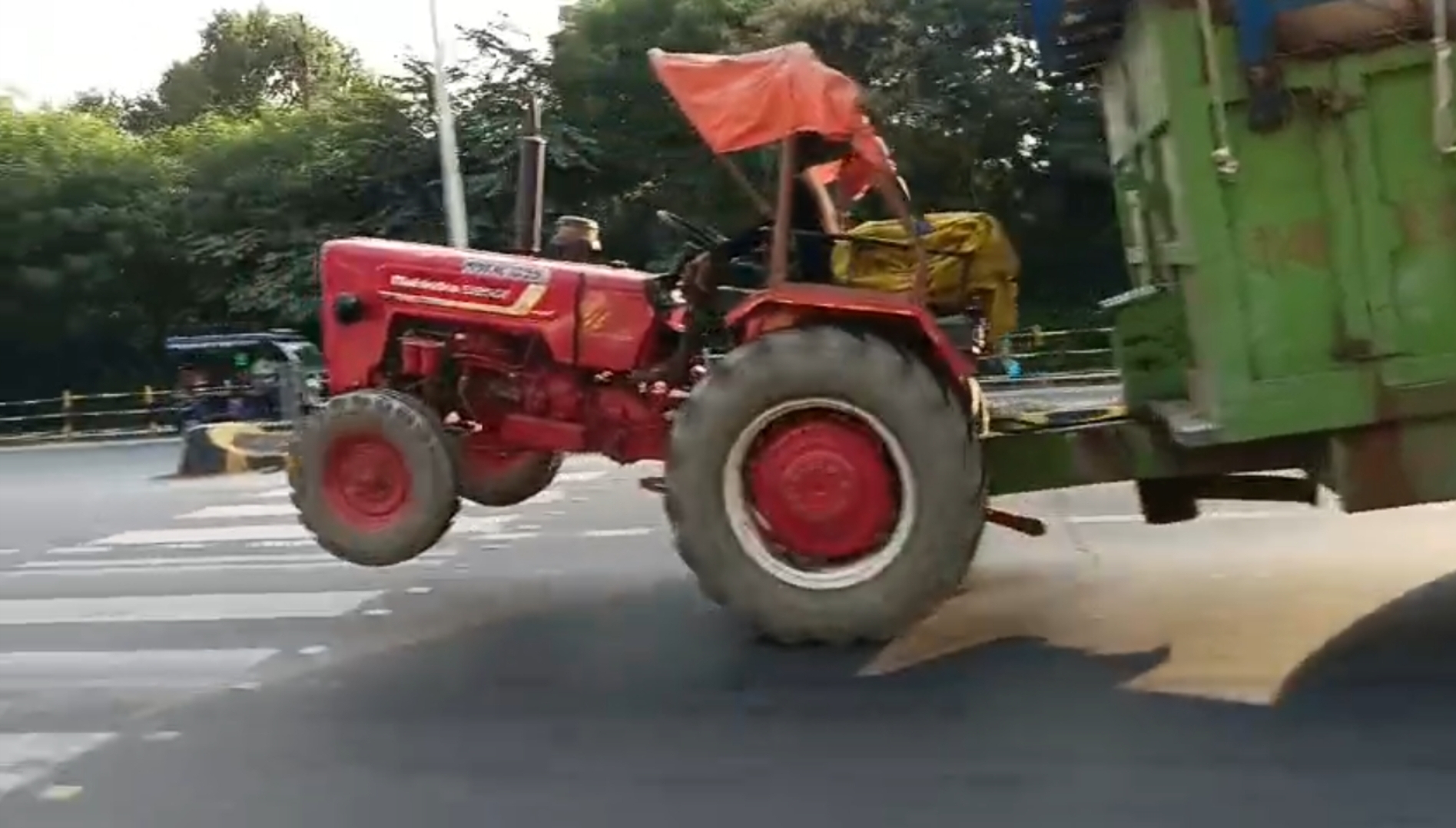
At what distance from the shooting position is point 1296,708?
547cm

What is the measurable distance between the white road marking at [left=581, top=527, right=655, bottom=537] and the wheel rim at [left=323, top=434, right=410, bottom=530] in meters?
3.01

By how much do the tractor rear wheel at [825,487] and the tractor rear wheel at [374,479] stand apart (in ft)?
4.36

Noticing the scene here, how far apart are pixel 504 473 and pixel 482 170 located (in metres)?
23.1

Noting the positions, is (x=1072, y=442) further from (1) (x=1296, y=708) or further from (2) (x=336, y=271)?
(2) (x=336, y=271)

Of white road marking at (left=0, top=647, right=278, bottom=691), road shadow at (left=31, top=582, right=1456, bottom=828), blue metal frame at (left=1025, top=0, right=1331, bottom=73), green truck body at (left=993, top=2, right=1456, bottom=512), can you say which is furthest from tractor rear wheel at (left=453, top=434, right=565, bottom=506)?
green truck body at (left=993, top=2, right=1456, bottom=512)

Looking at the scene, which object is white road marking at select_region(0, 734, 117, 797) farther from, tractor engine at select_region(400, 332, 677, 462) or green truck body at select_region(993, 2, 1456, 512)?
green truck body at select_region(993, 2, 1456, 512)

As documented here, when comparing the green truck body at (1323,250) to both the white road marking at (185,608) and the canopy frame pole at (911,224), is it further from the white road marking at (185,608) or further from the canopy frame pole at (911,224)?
the white road marking at (185,608)

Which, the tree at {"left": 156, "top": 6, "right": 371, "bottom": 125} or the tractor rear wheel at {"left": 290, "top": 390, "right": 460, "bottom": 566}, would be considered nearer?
the tractor rear wheel at {"left": 290, "top": 390, "right": 460, "bottom": 566}

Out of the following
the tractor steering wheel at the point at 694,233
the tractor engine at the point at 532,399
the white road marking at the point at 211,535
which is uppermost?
the tractor steering wheel at the point at 694,233

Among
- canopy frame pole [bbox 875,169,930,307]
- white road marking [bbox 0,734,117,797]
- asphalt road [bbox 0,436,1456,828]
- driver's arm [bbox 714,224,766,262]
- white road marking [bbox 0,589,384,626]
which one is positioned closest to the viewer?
asphalt road [bbox 0,436,1456,828]

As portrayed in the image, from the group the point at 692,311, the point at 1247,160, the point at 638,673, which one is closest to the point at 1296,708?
the point at 1247,160

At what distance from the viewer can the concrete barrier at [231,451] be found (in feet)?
56.7

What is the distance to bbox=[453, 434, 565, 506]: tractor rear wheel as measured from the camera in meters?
8.05

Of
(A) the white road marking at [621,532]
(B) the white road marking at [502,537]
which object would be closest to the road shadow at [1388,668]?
(A) the white road marking at [621,532]
